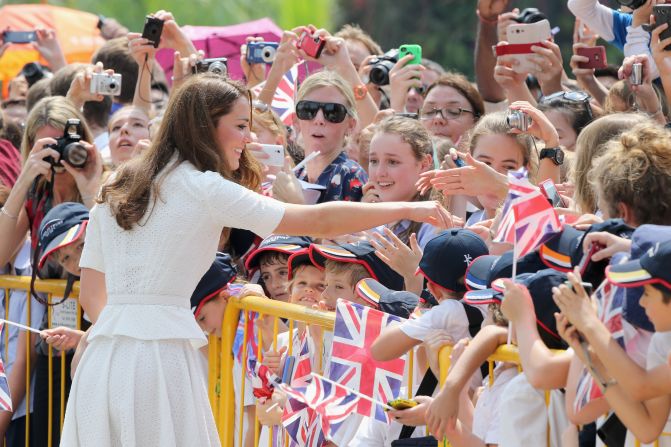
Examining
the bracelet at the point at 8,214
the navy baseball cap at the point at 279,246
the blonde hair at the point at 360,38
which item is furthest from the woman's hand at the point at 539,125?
the blonde hair at the point at 360,38

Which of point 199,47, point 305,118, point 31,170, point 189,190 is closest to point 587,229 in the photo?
point 189,190

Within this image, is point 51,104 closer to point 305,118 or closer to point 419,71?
point 305,118

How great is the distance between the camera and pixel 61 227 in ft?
20.9

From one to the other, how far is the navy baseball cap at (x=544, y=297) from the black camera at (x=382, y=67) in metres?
3.91

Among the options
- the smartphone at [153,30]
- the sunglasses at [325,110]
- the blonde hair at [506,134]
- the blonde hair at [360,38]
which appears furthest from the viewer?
the blonde hair at [360,38]

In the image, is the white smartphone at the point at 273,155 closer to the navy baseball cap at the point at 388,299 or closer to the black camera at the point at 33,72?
the navy baseball cap at the point at 388,299

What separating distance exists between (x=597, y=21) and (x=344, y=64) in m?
1.60

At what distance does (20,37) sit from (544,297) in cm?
698

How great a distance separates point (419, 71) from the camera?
24.7 feet

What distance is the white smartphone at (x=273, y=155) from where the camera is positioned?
21.0 feet

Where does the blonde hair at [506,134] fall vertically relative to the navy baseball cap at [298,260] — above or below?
above

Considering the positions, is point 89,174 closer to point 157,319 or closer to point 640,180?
point 157,319

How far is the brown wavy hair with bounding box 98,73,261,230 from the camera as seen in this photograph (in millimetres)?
4859

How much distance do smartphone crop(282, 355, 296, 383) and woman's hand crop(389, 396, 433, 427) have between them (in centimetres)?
110
